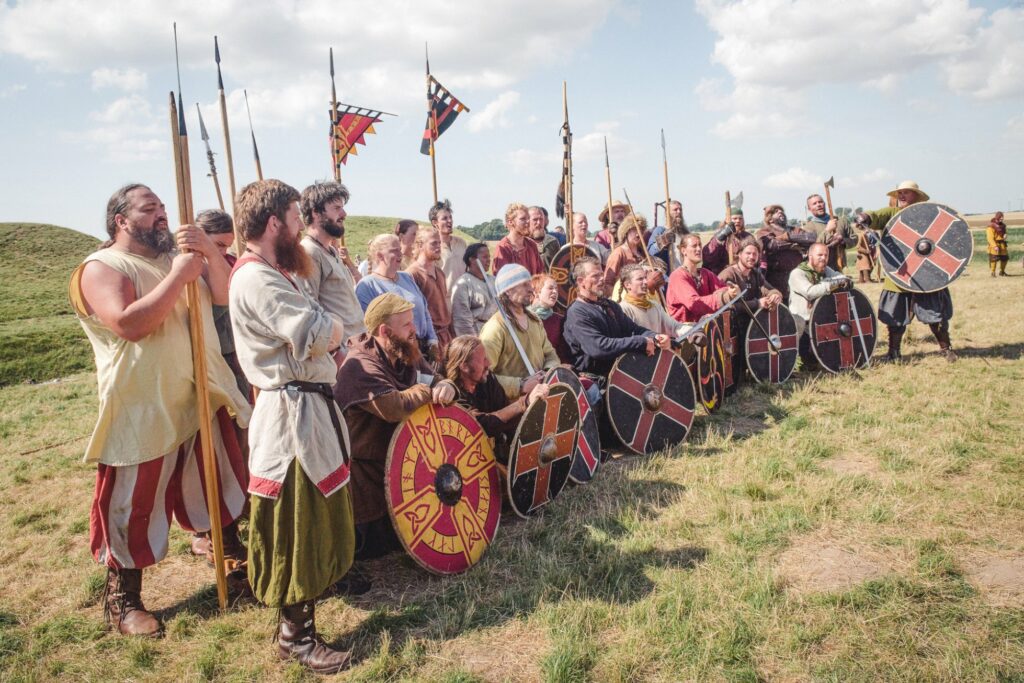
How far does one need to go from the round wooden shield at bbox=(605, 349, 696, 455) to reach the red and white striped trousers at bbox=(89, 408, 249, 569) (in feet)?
8.47

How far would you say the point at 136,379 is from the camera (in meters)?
2.78

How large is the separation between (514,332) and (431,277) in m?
1.31

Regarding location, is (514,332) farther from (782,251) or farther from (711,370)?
(782,251)

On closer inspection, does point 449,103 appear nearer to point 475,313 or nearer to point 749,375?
point 475,313

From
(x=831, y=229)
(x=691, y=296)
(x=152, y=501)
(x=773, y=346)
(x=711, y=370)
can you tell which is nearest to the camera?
(x=152, y=501)

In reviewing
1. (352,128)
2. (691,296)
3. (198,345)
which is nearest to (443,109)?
(352,128)

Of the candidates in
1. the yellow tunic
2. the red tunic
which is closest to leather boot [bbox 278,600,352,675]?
the yellow tunic

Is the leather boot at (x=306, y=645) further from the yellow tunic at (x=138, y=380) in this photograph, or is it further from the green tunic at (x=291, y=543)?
the yellow tunic at (x=138, y=380)

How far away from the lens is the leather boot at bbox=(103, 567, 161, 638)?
2812mm

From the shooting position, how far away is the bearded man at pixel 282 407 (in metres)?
2.34

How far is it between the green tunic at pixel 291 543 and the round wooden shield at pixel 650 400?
2626 millimetres

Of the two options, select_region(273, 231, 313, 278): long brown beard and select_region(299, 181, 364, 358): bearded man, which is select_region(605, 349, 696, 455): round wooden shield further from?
select_region(273, 231, 313, 278): long brown beard

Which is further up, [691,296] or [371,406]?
[691,296]

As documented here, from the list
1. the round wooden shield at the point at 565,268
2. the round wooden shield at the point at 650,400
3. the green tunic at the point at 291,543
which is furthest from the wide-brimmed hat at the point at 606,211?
the green tunic at the point at 291,543
